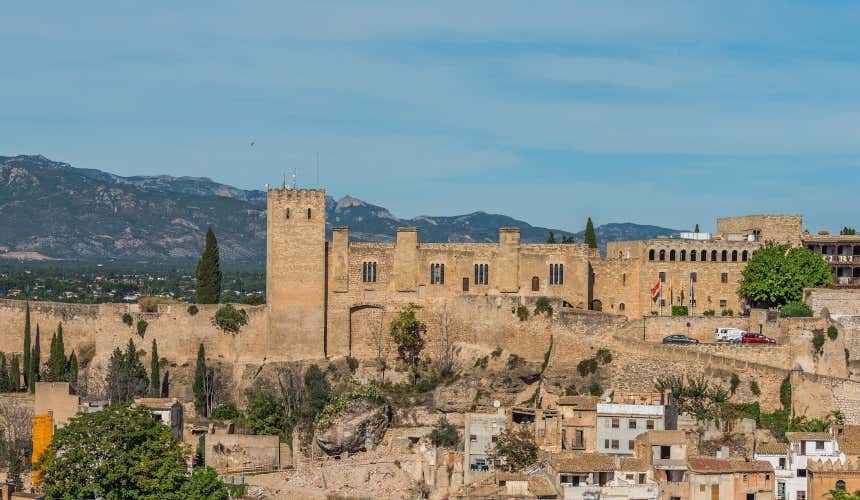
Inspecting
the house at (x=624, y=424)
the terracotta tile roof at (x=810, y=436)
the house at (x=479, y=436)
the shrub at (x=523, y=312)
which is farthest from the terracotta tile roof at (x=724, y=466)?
the shrub at (x=523, y=312)

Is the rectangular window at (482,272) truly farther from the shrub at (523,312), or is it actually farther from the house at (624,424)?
the house at (624,424)

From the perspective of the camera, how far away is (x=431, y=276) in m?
69.0

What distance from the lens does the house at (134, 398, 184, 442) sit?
60031 millimetres

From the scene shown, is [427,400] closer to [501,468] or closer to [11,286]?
[501,468]

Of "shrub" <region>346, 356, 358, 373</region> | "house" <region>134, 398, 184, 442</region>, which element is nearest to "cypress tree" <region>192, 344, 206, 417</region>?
"house" <region>134, 398, 184, 442</region>

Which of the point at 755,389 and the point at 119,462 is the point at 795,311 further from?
the point at 119,462

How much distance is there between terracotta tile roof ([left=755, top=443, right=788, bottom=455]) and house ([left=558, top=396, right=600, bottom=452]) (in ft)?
19.2

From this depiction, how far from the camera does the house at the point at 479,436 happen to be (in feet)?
190

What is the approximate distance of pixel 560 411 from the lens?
57906 millimetres

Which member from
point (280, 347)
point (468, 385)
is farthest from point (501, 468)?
point (280, 347)

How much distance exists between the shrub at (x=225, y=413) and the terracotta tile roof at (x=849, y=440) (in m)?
25.1

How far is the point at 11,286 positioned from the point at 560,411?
107m

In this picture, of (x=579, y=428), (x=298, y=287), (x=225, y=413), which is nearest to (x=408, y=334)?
(x=298, y=287)

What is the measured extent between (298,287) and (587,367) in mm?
13207
